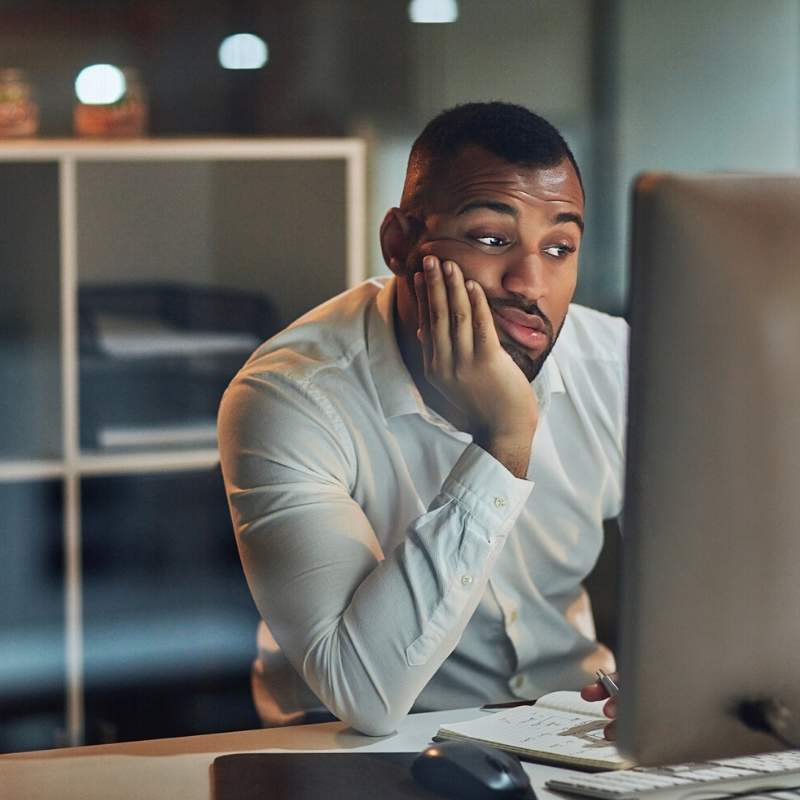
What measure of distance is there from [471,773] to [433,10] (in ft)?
7.65

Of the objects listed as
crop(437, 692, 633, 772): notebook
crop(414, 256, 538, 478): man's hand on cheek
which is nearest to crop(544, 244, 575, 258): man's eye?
crop(414, 256, 538, 478): man's hand on cheek

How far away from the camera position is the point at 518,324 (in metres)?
1.36

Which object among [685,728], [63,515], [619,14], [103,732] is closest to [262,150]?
[63,515]

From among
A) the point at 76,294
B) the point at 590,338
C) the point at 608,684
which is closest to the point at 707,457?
the point at 608,684

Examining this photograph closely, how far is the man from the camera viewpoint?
1.15 m

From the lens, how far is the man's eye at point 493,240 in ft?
4.44

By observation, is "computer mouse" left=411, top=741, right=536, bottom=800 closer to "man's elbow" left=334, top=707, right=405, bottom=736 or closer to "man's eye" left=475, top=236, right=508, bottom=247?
"man's elbow" left=334, top=707, right=405, bottom=736

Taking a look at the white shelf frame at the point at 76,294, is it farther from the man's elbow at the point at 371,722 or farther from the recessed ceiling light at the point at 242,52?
the man's elbow at the point at 371,722

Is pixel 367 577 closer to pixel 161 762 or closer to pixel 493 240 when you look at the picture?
pixel 161 762

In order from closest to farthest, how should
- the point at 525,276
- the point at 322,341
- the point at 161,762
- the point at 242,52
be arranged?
the point at 161,762 → the point at 525,276 → the point at 322,341 → the point at 242,52

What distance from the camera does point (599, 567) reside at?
1727mm

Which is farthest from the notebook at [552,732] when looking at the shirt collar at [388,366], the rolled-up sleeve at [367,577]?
the shirt collar at [388,366]

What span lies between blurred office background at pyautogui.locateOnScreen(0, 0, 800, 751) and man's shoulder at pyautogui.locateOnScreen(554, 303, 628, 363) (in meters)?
0.94

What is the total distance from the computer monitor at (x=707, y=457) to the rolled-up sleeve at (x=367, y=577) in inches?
16.8
